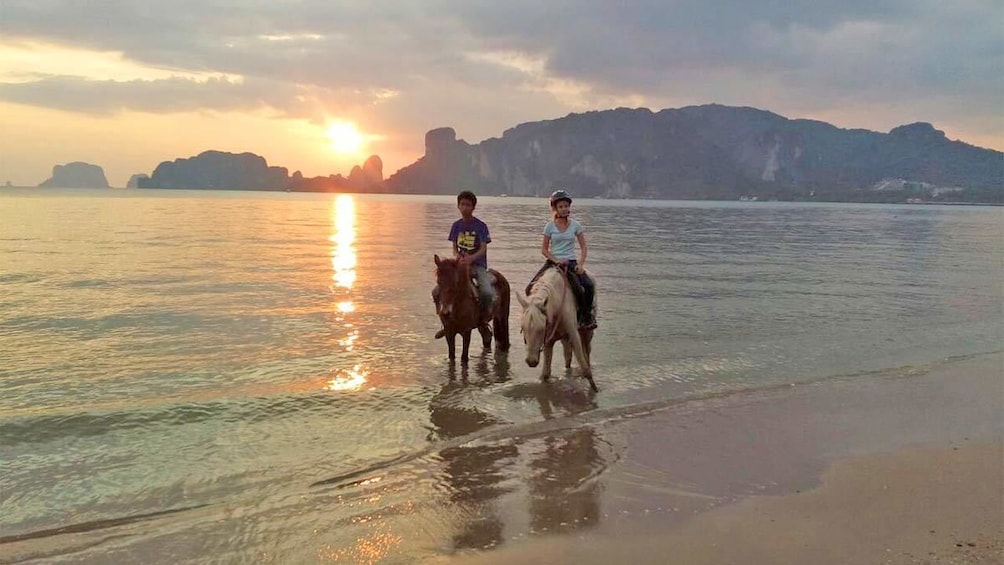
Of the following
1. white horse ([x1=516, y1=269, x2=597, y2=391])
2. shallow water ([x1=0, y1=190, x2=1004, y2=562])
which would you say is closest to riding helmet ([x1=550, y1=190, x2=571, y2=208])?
white horse ([x1=516, y1=269, x2=597, y2=391])

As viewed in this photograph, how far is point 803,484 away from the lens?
6.53 meters

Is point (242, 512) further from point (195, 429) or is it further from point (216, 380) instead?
point (216, 380)

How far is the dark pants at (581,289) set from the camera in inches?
397

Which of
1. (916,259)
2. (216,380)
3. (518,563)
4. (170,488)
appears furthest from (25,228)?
(916,259)

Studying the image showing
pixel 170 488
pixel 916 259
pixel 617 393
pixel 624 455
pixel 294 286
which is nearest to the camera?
pixel 170 488

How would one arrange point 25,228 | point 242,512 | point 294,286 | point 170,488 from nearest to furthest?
point 242,512
point 170,488
point 294,286
point 25,228

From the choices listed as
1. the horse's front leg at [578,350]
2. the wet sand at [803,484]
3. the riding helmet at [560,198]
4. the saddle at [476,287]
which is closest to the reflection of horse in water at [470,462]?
the wet sand at [803,484]

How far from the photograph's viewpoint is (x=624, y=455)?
7301 mm

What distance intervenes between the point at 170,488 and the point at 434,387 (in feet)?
14.4

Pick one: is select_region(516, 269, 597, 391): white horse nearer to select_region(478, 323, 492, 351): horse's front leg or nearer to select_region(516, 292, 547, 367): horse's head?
select_region(516, 292, 547, 367): horse's head

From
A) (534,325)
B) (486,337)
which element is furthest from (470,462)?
(486,337)

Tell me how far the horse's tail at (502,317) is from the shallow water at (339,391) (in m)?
0.39

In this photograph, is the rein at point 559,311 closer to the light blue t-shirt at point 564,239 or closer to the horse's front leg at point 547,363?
the light blue t-shirt at point 564,239

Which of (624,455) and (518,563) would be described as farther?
(624,455)
